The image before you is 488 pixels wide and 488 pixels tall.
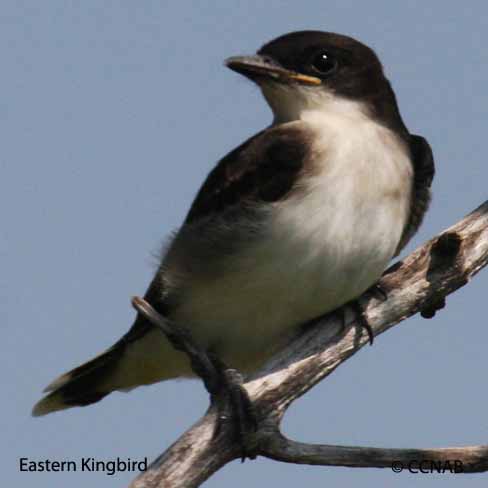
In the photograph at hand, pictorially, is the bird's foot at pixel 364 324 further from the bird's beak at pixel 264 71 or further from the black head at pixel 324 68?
the bird's beak at pixel 264 71

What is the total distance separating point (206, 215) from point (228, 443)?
2247 millimetres

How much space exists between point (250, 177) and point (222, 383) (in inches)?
71.4

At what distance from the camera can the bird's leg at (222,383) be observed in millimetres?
8828

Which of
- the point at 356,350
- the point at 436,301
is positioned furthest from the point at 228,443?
the point at 436,301

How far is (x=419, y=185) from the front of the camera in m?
10.6

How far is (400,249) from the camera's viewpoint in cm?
1063

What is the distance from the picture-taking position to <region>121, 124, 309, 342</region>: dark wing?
394 inches

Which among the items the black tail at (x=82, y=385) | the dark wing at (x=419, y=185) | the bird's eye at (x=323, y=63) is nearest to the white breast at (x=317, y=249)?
the dark wing at (x=419, y=185)

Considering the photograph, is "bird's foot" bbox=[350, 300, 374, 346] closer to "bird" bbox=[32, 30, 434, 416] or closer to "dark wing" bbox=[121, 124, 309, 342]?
"bird" bbox=[32, 30, 434, 416]

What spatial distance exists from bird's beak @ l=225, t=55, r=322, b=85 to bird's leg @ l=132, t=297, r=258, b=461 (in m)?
2.11

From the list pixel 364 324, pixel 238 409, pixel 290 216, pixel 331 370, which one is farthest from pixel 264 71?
pixel 238 409

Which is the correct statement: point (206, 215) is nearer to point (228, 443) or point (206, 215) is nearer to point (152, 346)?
point (152, 346)

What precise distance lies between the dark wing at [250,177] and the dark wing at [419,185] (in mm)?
1038

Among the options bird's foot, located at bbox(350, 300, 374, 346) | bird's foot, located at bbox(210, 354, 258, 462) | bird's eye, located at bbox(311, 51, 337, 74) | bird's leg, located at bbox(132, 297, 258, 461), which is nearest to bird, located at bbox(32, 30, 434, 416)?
bird's eye, located at bbox(311, 51, 337, 74)
